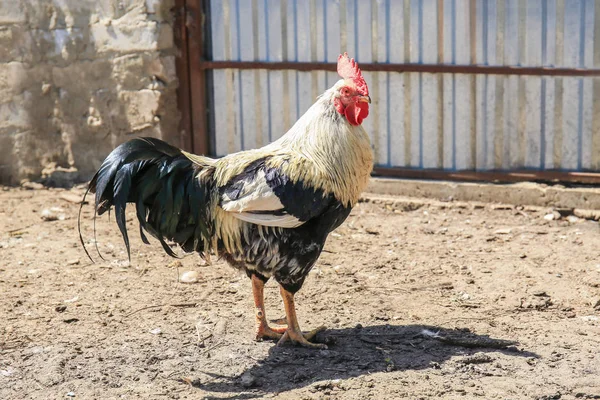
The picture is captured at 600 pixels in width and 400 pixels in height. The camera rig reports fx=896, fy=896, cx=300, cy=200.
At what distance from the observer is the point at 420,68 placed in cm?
863

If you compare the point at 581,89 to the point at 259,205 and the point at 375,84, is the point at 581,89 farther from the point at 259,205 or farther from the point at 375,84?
the point at 259,205

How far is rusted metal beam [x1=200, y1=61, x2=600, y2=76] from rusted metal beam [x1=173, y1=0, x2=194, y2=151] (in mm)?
220

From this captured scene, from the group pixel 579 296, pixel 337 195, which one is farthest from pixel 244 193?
pixel 579 296

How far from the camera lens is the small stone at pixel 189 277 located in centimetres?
715

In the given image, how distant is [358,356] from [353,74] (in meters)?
1.81

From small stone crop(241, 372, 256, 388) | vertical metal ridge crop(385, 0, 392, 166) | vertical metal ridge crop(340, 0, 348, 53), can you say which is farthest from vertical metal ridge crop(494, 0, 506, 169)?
small stone crop(241, 372, 256, 388)

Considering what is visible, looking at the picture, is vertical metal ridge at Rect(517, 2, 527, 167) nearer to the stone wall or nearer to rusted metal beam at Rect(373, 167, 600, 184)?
rusted metal beam at Rect(373, 167, 600, 184)

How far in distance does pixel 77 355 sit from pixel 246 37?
14.6ft

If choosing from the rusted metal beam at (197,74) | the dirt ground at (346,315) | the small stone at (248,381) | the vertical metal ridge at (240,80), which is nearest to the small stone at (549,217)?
the dirt ground at (346,315)

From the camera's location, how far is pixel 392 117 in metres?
8.91

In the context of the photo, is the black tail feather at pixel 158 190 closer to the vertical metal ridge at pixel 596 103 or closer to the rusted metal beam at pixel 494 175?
the rusted metal beam at pixel 494 175

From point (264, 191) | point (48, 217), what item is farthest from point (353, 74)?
point (48, 217)

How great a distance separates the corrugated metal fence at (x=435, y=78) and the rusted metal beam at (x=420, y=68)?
56mm

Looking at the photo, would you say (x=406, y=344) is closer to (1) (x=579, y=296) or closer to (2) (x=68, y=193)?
(1) (x=579, y=296)
